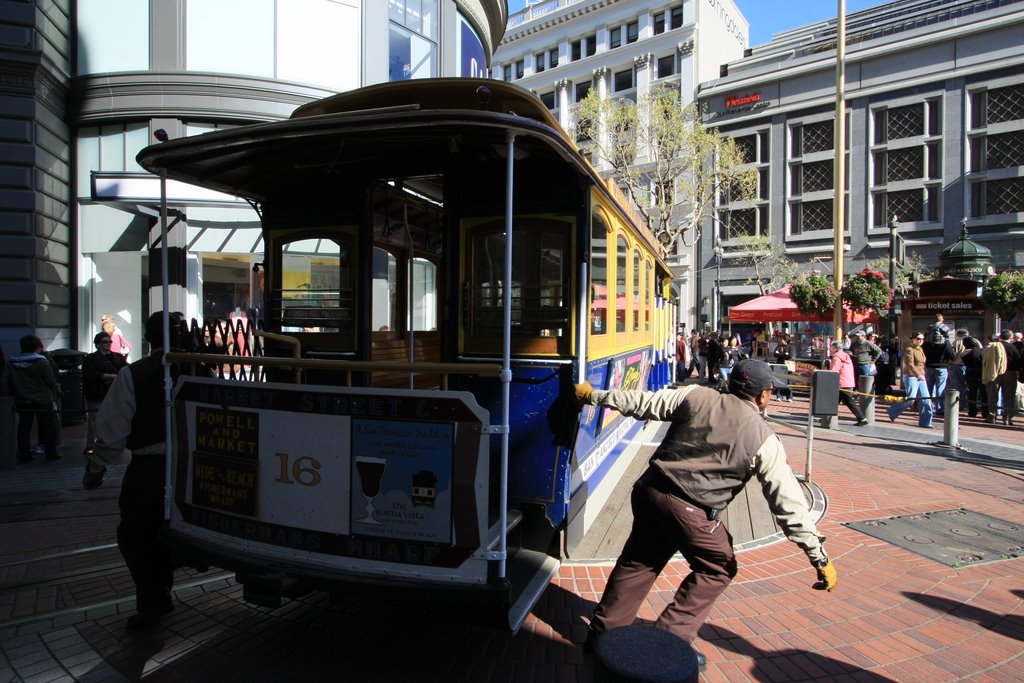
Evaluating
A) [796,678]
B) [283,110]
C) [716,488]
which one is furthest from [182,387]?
[283,110]

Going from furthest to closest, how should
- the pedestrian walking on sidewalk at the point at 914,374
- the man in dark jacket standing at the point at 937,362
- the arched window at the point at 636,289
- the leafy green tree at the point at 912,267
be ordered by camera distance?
the leafy green tree at the point at 912,267
the man in dark jacket standing at the point at 937,362
the pedestrian walking on sidewalk at the point at 914,374
the arched window at the point at 636,289

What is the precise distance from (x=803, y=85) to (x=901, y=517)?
119 feet

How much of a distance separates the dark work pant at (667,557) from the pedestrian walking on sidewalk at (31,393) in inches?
321

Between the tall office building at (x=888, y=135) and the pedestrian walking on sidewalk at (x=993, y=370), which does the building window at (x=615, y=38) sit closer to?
the tall office building at (x=888, y=135)

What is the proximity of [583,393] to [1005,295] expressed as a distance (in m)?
14.1

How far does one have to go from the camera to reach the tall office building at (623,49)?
4131 centimetres

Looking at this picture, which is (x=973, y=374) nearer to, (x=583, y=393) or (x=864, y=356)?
(x=864, y=356)

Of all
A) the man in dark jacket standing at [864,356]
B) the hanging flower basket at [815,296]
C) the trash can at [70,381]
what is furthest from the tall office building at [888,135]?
the trash can at [70,381]

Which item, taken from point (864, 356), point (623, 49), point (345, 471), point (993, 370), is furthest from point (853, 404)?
point (623, 49)

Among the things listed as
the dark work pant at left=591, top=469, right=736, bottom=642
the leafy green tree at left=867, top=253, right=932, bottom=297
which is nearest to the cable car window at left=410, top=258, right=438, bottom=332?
the dark work pant at left=591, top=469, right=736, bottom=642

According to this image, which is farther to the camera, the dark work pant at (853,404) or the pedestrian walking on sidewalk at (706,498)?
the dark work pant at (853,404)

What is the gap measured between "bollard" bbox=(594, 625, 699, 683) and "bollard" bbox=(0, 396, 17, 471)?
28.6 ft

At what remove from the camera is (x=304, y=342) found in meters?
5.14

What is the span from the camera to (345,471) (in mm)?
3322
